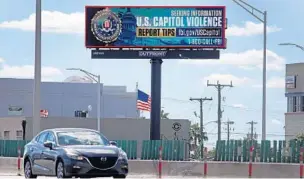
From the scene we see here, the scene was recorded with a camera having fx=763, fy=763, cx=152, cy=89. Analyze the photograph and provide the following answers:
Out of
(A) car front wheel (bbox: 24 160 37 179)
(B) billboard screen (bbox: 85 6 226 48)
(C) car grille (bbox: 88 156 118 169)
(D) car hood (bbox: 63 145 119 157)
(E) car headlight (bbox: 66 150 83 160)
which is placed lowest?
(A) car front wheel (bbox: 24 160 37 179)

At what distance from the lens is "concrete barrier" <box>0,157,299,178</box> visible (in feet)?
94.6

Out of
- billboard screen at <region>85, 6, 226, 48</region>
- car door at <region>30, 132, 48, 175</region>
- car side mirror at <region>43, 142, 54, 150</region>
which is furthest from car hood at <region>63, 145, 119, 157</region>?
billboard screen at <region>85, 6, 226, 48</region>

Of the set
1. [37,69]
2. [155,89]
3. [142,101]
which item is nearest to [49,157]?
[37,69]

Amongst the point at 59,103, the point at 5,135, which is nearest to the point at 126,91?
the point at 59,103

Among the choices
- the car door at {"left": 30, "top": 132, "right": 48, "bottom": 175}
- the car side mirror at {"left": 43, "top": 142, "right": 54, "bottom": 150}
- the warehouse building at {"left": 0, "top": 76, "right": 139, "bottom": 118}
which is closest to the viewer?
the car side mirror at {"left": 43, "top": 142, "right": 54, "bottom": 150}

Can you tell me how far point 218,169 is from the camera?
2939 centimetres

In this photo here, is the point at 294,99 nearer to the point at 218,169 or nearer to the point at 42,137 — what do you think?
the point at 218,169

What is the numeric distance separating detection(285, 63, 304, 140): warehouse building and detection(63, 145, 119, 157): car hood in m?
52.1

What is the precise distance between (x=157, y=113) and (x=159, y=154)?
14.7m

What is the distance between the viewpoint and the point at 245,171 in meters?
29.1

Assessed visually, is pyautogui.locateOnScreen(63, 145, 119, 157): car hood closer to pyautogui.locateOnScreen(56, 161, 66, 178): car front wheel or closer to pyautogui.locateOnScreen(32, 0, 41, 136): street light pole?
pyautogui.locateOnScreen(56, 161, 66, 178): car front wheel

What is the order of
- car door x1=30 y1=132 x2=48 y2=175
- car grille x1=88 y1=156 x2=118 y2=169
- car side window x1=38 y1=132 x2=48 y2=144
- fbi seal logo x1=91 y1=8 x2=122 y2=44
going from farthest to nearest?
1. fbi seal logo x1=91 y1=8 x2=122 y2=44
2. car side window x1=38 y1=132 x2=48 y2=144
3. car door x1=30 y1=132 x2=48 y2=175
4. car grille x1=88 y1=156 x2=118 y2=169

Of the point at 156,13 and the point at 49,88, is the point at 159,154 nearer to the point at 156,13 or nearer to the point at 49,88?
the point at 156,13

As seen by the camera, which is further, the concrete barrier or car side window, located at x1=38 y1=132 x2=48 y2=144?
the concrete barrier
